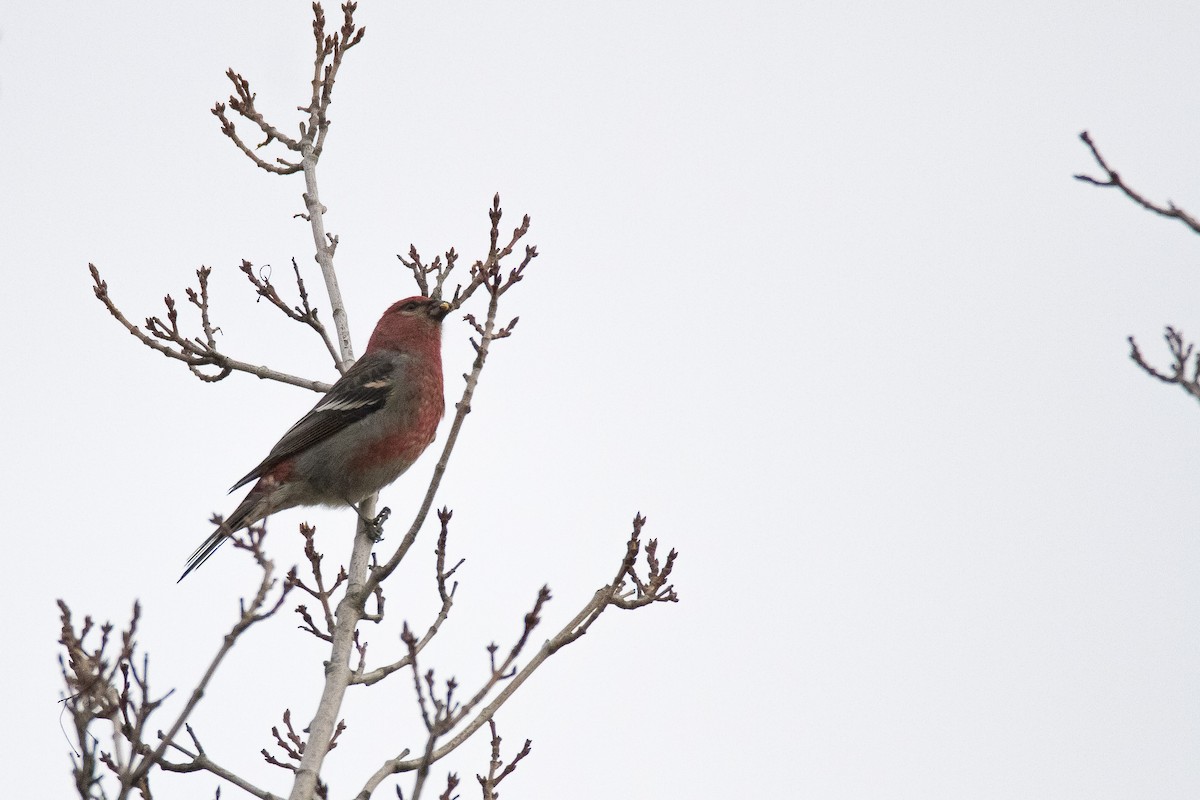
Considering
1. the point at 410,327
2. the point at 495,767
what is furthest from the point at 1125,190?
the point at 410,327

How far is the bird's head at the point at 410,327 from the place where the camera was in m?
8.11

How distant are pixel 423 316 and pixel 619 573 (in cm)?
406

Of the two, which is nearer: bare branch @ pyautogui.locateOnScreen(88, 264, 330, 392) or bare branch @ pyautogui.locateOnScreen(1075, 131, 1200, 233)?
bare branch @ pyautogui.locateOnScreen(1075, 131, 1200, 233)

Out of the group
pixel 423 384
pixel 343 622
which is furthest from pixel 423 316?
pixel 343 622

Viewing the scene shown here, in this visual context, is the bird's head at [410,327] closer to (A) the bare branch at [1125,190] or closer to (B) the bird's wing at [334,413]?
(B) the bird's wing at [334,413]

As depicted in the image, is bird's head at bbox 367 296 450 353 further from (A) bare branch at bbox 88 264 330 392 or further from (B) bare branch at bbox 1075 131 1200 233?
(B) bare branch at bbox 1075 131 1200 233

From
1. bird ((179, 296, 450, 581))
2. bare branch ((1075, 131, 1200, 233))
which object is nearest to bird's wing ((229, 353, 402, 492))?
bird ((179, 296, 450, 581))

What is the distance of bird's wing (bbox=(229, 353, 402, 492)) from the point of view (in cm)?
739

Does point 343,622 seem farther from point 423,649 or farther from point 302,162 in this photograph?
point 302,162

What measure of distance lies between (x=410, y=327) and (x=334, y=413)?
103cm

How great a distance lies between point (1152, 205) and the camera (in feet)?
9.44

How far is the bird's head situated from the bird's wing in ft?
1.76

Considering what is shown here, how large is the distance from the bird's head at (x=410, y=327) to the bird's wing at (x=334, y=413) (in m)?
0.54

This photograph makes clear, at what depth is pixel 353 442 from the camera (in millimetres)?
7387
